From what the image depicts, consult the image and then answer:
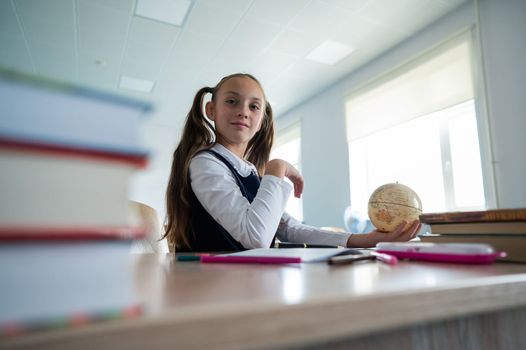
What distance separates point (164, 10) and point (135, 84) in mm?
1511

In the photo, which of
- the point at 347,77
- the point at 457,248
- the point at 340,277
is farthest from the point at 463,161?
the point at 340,277

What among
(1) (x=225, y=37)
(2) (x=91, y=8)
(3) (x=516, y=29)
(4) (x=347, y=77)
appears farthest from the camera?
(4) (x=347, y=77)

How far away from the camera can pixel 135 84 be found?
3.97m

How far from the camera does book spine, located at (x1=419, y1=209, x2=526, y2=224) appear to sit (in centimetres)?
50

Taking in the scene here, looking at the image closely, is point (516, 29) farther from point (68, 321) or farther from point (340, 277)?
point (68, 321)

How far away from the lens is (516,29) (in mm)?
2311

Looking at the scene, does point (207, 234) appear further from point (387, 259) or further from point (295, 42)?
point (295, 42)

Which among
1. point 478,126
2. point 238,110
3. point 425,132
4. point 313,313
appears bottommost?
point 313,313

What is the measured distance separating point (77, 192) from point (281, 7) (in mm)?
2839

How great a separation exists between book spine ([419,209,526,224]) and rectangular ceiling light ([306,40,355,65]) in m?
2.87

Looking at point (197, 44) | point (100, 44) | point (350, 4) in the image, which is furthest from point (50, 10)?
point (350, 4)

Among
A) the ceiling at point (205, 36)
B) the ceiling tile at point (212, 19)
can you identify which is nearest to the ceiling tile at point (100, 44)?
the ceiling at point (205, 36)

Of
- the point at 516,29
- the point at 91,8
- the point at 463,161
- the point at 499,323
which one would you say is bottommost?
the point at 499,323

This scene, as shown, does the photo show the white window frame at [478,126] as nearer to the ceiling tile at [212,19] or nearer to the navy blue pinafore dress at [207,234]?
the ceiling tile at [212,19]
